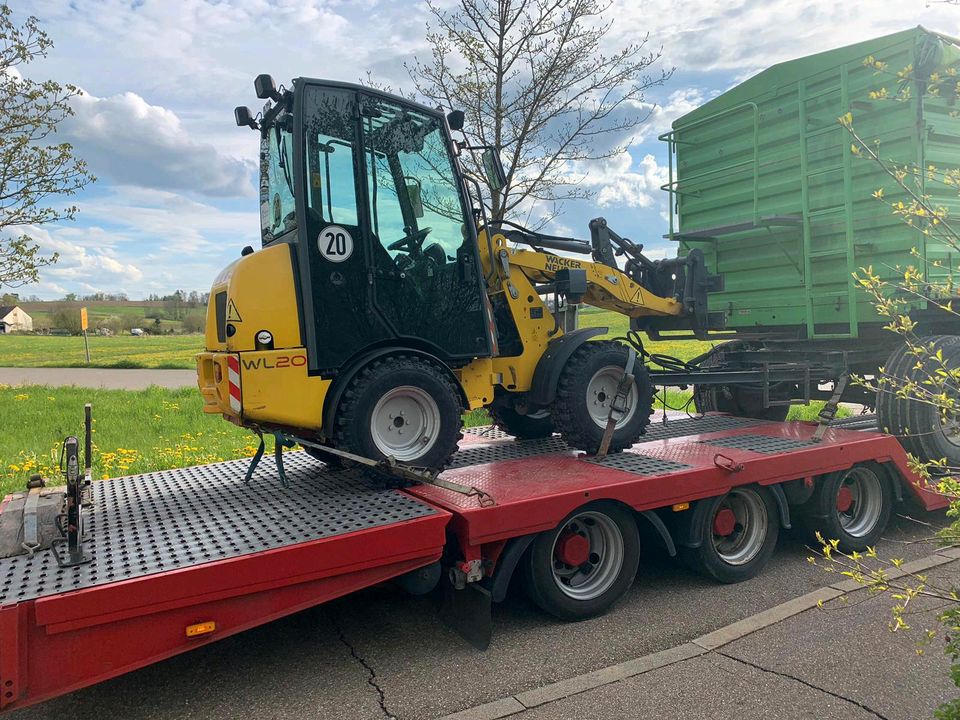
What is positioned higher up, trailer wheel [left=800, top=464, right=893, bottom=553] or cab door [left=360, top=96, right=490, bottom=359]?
cab door [left=360, top=96, right=490, bottom=359]

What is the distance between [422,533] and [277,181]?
2535 millimetres

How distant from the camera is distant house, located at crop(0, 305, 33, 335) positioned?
6338 centimetres

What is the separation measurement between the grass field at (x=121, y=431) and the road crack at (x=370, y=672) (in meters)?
3.44

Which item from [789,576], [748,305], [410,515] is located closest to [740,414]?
[748,305]

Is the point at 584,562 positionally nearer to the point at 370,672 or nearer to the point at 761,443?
the point at 370,672

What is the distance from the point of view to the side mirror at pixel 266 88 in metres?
4.23

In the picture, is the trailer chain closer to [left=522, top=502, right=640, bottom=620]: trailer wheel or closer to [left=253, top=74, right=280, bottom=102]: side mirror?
[left=522, top=502, right=640, bottom=620]: trailer wheel

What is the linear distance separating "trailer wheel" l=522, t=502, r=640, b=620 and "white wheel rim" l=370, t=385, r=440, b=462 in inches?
36.7

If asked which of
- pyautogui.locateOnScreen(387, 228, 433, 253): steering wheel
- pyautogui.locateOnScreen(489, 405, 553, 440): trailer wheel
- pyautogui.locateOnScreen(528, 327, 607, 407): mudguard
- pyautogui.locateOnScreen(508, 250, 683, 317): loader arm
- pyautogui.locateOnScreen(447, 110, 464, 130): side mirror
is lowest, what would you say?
pyautogui.locateOnScreen(489, 405, 553, 440): trailer wheel

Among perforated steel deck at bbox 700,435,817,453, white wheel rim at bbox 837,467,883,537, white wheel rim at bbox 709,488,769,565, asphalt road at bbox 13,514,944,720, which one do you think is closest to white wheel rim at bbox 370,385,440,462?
asphalt road at bbox 13,514,944,720

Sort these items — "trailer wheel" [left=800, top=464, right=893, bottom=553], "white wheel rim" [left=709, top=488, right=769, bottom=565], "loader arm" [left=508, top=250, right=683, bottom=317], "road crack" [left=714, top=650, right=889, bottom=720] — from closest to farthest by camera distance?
Answer: "road crack" [left=714, top=650, right=889, bottom=720], "white wheel rim" [left=709, top=488, right=769, bottom=565], "trailer wheel" [left=800, top=464, right=893, bottom=553], "loader arm" [left=508, top=250, right=683, bottom=317]

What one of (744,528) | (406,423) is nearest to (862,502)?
(744,528)

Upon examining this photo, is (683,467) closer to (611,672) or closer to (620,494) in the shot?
(620,494)

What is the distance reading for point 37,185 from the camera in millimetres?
12906
